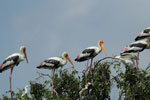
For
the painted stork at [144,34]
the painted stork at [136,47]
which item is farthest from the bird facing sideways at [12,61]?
the painted stork at [144,34]

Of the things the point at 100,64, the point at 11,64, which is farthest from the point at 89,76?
the point at 11,64

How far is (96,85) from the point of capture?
1775cm

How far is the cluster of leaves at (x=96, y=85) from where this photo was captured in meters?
17.0

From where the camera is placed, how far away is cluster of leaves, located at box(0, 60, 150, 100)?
17.0 m

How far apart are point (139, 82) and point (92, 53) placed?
3.55m

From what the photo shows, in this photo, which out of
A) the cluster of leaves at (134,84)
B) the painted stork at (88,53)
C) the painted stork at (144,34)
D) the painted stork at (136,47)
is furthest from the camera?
the painted stork at (144,34)

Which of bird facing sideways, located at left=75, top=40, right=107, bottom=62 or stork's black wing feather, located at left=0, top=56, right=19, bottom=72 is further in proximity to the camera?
stork's black wing feather, located at left=0, top=56, right=19, bottom=72

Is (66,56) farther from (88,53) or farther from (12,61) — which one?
(12,61)

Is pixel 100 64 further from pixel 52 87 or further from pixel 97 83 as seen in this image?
pixel 52 87

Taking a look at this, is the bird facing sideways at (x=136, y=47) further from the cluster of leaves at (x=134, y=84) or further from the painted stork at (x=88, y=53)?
the cluster of leaves at (x=134, y=84)

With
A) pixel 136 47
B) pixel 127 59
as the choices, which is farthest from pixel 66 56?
pixel 127 59

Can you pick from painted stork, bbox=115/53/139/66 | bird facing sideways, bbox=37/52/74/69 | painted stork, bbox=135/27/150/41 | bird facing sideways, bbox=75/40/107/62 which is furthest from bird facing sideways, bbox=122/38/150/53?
bird facing sideways, bbox=37/52/74/69

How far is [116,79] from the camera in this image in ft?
58.2

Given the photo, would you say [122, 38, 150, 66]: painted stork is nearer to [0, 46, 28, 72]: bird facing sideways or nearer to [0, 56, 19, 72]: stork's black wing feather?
[0, 46, 28, 72]: bird facing sideways
